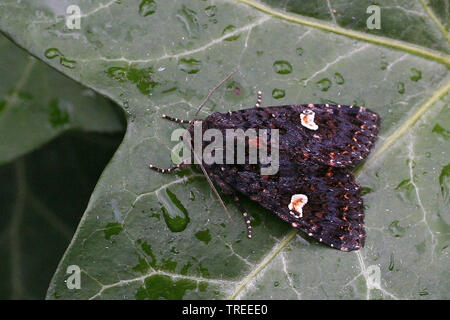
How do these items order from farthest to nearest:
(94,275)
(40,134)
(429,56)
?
(40,134), (429,56), (94,275)

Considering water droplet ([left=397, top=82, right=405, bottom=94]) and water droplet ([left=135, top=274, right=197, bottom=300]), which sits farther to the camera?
water droplet ([left=397, top=82, right=405, bottom=94])

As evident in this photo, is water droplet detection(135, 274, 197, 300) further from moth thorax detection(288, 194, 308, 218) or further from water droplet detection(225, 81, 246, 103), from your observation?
water droplet detection(225, 81, 246, 103)

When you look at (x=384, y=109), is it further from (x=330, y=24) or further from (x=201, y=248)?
(x=201, y=248)

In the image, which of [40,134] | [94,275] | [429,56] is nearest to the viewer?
[94,275]

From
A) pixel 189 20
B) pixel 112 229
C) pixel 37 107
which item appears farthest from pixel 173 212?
pixel 37 107

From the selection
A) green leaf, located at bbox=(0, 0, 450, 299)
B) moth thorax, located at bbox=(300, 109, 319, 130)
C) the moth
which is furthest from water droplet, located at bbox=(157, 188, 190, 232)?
moth thorax, located at bbox=(300, 109, 319, 130)

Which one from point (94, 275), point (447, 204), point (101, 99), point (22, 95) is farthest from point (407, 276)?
point (22, 95)
